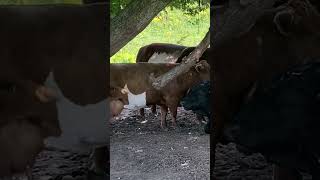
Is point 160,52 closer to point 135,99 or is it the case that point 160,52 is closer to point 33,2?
point 135,99

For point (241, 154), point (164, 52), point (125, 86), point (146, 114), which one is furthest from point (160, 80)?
point (241, 154)

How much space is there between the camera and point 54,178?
2342 millimetres

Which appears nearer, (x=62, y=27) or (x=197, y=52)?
(x=62, y=27)

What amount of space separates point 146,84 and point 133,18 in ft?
4.88

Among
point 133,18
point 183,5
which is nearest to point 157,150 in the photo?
point 133,18

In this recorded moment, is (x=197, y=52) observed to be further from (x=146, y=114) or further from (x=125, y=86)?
(x=146, y=114)

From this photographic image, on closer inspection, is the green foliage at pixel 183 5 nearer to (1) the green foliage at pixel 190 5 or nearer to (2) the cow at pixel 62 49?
(1) the green foliage at pixel 190 5

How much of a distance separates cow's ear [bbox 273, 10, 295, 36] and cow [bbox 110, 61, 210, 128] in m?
4.13

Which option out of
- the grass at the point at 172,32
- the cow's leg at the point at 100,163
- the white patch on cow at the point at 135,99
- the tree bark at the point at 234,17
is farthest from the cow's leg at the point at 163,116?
the tree bark at the point at 234,17

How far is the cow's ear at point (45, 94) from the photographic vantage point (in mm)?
2262

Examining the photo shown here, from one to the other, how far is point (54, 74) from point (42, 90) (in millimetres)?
94

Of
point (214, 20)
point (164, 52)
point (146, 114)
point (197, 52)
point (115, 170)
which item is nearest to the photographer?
point (214, 20)

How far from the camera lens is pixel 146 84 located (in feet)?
21.2

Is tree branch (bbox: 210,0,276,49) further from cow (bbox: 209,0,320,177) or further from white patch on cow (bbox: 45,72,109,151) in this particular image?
white patch on cow (bbox: 45,72,109,151)
